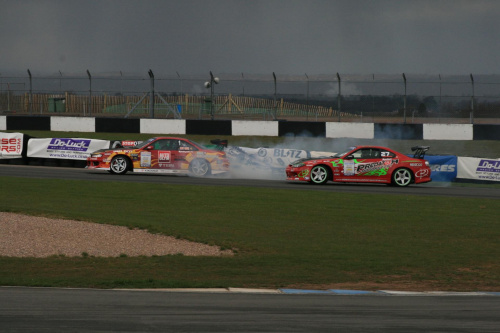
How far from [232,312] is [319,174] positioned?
1414 centimetres

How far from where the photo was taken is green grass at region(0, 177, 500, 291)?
9352 mm

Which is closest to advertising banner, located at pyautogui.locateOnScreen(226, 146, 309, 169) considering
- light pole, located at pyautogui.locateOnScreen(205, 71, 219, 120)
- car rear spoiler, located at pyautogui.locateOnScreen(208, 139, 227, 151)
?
car rear spoiler, located at pyautogui.locateOnScreen(208, 139, 227, 151)

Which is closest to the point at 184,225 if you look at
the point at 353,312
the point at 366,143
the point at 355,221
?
the point at 355,221

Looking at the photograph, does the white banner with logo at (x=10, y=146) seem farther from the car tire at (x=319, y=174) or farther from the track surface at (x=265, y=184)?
the car tire at (x=319, y=174)

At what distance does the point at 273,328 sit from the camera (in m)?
6.32

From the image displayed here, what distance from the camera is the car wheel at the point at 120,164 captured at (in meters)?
22.0

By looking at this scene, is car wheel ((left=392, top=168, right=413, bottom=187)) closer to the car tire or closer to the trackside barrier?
the car tire

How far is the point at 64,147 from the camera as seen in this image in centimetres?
2591

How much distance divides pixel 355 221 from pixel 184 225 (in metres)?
3.63

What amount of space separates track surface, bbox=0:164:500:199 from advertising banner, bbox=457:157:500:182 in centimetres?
104

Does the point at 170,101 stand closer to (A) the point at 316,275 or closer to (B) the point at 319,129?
(B) the point at 319,129

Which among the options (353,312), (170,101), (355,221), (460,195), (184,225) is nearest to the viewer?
(353,312)

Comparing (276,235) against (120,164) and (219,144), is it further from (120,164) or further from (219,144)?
(219,144)

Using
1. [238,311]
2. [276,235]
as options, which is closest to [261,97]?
[276,235]
